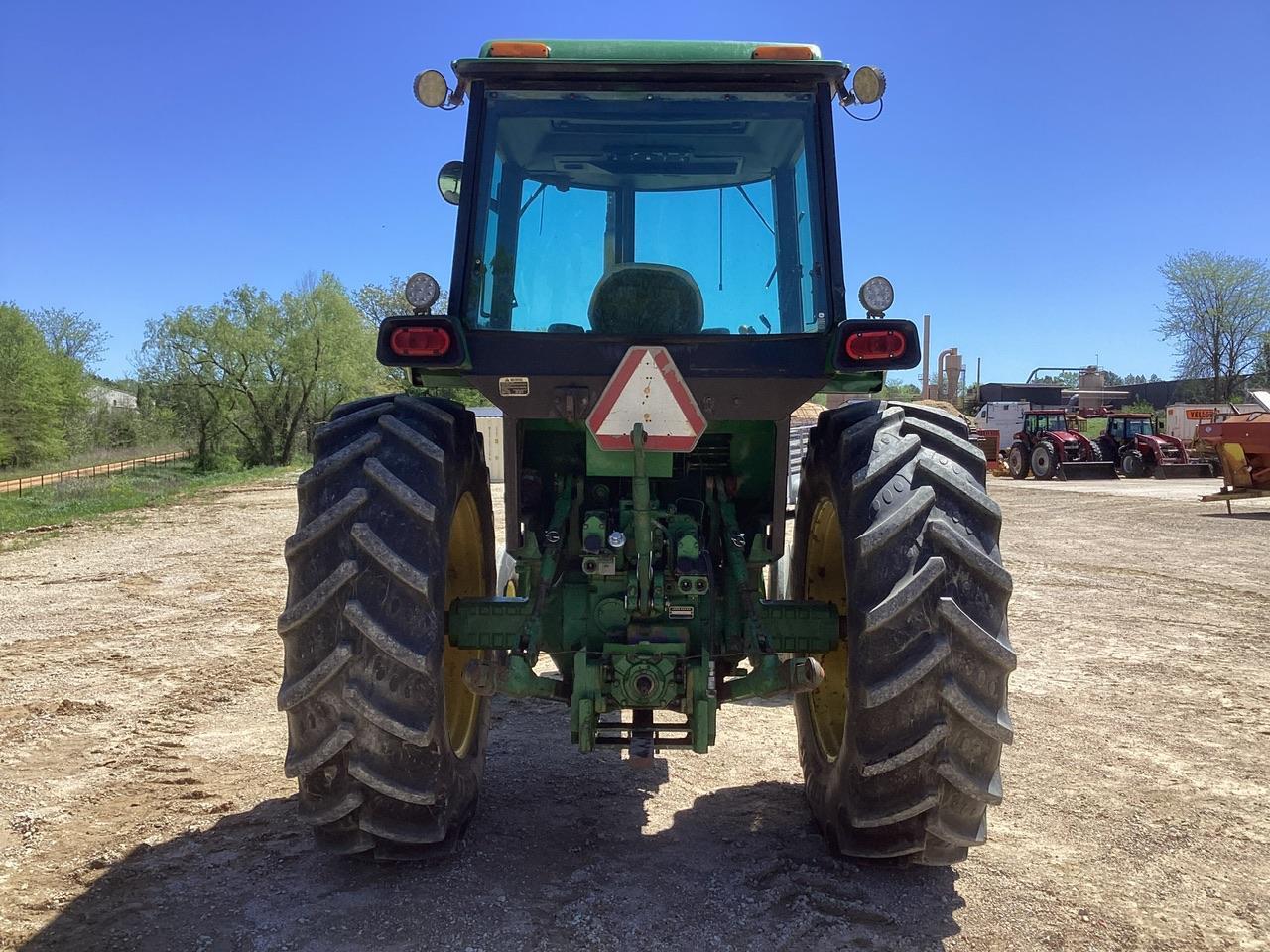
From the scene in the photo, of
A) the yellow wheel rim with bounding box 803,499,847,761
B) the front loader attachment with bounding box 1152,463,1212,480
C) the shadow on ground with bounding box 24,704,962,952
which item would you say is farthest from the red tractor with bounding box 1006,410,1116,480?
the shadow on ground with bounding box 24,704,962,952

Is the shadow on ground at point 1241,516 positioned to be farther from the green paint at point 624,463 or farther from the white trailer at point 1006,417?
the white trailer at point 1006,417

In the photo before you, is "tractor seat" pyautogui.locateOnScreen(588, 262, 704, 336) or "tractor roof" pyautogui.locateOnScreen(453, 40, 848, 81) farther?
"tractor seat" pyautogui.locateOnScreen(588, 262, 704, 336)

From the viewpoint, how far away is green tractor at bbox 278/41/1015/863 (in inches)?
110

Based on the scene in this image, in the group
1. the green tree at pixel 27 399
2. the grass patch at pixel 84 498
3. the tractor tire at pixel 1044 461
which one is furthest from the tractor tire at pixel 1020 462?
the green tree at pixel 27 399

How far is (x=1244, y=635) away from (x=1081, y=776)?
3.86 m

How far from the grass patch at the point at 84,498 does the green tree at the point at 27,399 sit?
10439mm

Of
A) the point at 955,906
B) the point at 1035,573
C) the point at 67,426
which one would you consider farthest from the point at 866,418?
the point at 67,426

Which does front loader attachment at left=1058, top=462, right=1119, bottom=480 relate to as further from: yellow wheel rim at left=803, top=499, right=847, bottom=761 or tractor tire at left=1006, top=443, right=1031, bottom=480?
yellow wheel rim at left=803, top=499, right=847, bottom=761

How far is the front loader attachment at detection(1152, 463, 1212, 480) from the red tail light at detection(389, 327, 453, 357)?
90.2 feet

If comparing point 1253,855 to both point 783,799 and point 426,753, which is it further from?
point 426,753

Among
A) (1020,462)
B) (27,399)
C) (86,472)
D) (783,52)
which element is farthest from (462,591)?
(27,399)

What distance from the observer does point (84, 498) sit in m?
23.8

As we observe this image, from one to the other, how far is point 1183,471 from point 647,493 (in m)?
27.9

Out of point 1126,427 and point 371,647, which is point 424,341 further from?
point 1126,427
